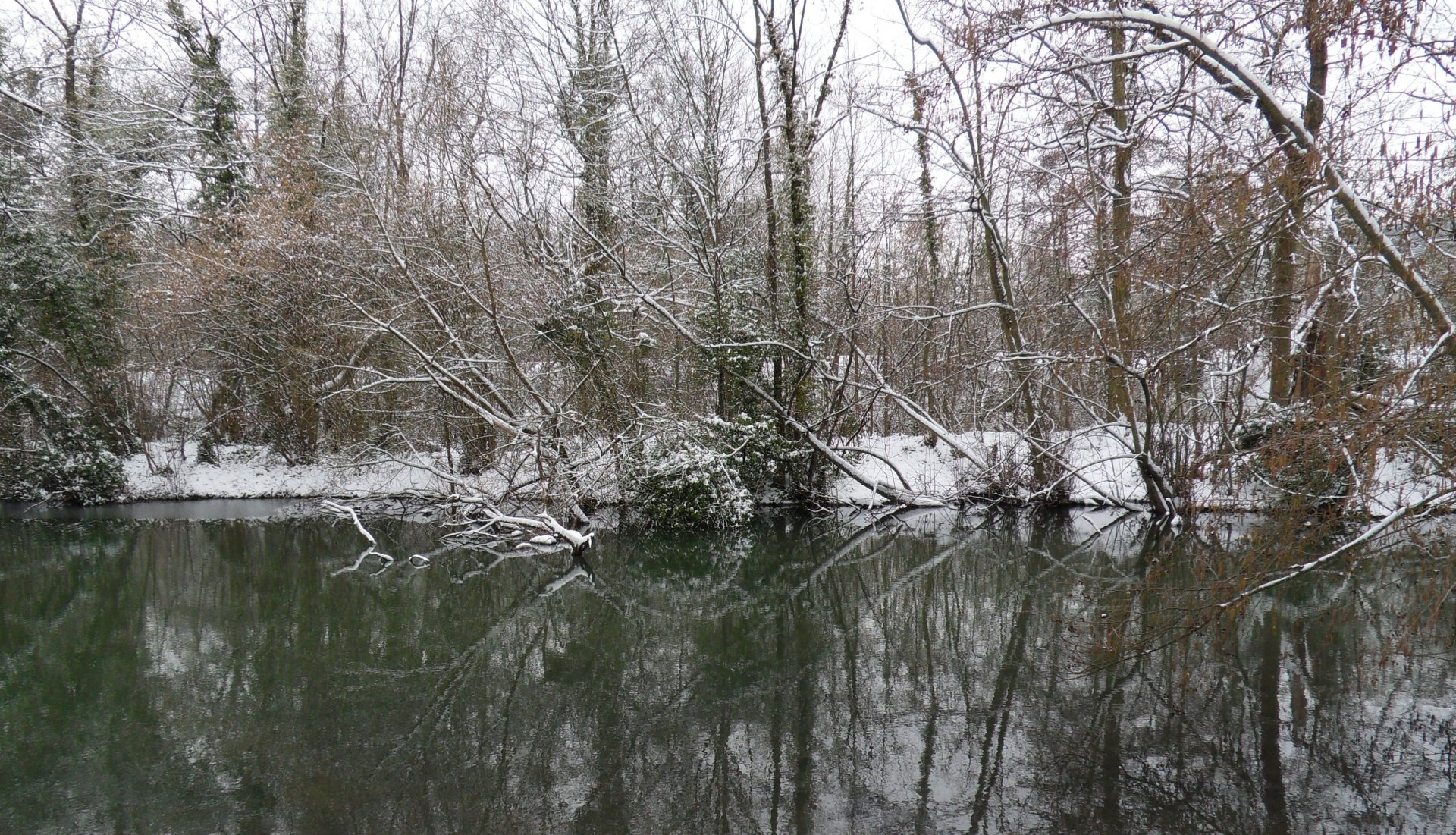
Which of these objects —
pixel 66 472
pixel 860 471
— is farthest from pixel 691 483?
pixel 66 472

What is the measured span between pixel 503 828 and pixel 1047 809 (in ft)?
8.80

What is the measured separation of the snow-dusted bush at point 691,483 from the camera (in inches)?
544

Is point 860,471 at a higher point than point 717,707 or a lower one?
higher

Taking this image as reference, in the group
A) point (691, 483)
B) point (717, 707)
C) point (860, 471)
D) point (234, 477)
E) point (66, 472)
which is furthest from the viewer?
point (234, 477)

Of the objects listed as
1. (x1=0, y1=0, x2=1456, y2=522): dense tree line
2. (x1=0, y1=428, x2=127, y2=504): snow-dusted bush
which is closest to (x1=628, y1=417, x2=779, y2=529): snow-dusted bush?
(x1=0, y1=0, x2=1456, y2=522): dense tree line

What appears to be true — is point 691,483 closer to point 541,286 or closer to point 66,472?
point 541,286

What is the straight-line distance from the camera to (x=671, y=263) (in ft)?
51.9

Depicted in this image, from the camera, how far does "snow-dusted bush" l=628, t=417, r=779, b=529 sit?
544 inches

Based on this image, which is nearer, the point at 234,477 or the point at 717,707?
the point at 717,707

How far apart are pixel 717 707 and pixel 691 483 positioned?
25.1ft

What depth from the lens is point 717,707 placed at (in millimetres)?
6164

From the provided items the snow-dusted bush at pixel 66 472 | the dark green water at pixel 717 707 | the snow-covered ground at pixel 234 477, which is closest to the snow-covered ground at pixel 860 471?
the snow-covered ground at pixel 234 477

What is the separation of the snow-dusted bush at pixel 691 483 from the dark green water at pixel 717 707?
10.0ft

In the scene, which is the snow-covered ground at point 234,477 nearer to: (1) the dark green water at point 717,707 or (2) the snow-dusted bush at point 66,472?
(2) the snow-dusted bush at point 66,472
